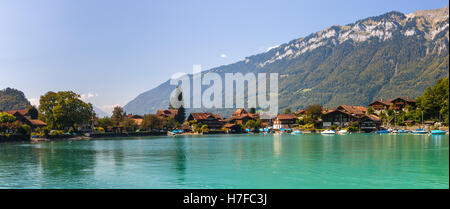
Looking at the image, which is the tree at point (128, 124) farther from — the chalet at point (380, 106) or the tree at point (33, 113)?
the chalet at point (380, 106)

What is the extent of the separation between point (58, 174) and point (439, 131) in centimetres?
7888

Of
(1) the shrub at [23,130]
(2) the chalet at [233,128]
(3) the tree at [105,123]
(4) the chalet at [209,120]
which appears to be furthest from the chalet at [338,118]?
(1) the shrub at [23,130]

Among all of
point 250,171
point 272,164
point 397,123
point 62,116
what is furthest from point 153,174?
point 397,123

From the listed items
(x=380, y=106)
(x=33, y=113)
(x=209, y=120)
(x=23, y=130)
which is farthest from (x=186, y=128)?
(x=380, y=106)

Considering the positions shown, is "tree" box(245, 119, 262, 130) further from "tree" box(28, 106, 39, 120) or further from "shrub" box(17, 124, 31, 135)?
"shrub" box(17, 124, 31, 135)

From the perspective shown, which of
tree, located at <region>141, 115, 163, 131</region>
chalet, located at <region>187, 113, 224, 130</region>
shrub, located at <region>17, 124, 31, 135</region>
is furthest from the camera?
chalet, located at <region>187, 113, 224, 130</region>

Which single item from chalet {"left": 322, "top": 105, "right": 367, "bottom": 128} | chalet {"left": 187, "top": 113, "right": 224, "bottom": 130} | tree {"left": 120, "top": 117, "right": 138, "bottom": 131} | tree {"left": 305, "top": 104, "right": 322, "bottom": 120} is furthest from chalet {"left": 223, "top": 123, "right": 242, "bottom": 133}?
tree {"left": 120, "top": 117, "right": 138, "bottom": 131}

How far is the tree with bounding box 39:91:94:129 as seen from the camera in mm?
84500

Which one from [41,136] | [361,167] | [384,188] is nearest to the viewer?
[384,188]

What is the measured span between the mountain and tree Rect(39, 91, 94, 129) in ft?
287

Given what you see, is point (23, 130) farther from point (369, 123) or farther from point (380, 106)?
point (380, 106)
